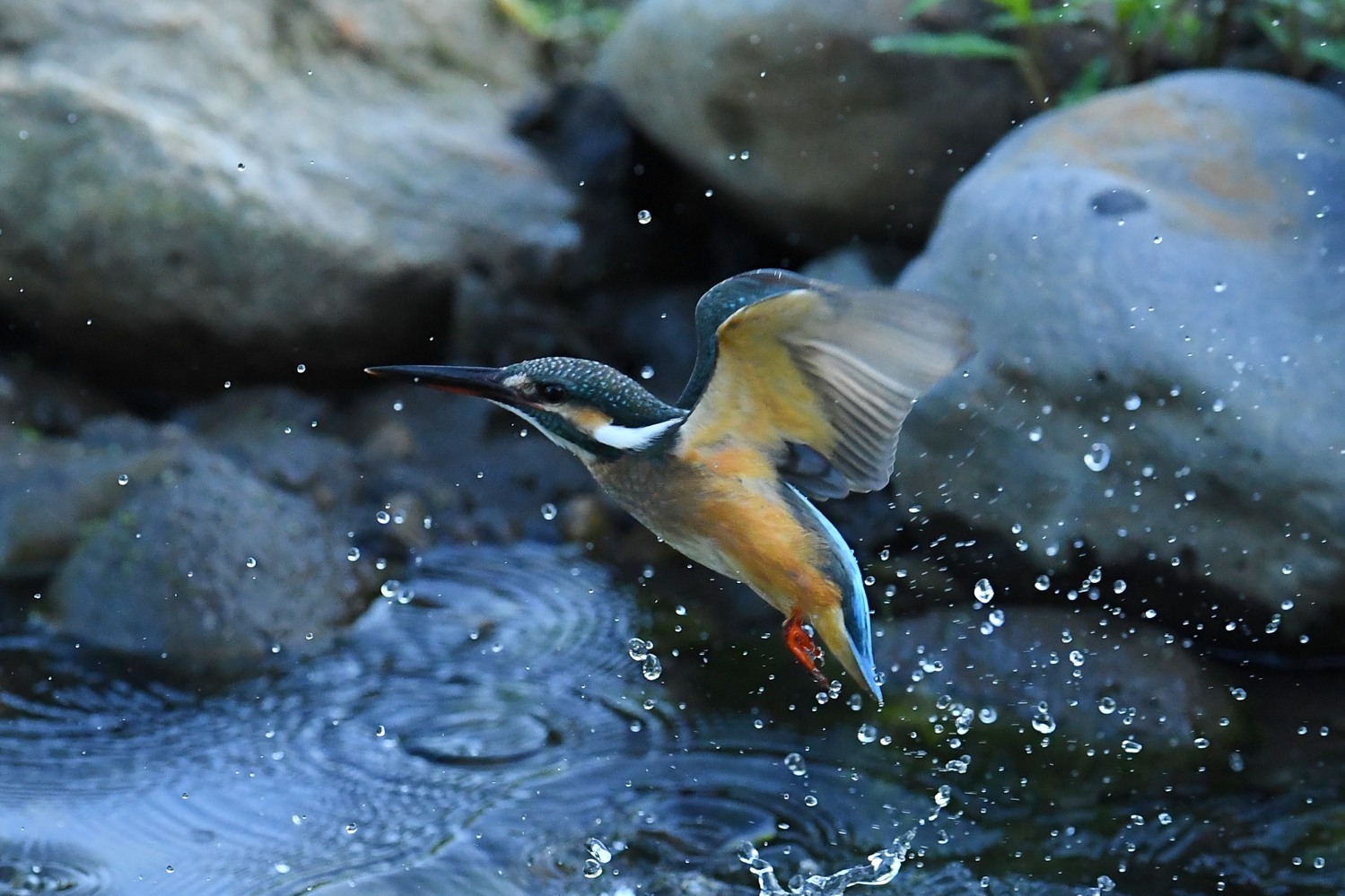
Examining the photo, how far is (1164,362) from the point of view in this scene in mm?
3951

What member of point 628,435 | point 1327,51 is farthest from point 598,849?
point 1327,51

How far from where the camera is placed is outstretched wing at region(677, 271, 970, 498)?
93.6 inches

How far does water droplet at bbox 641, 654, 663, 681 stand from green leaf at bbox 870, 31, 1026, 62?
1911 millimetres

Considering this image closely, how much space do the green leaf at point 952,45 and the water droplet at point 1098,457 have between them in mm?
1289

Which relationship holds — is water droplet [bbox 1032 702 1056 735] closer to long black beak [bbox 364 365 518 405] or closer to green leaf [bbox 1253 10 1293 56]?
long black beak [bbox 364 365 518 405]

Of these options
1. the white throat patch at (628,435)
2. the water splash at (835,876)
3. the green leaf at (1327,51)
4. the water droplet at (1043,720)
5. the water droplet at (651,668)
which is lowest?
the water droplet at (651,668)

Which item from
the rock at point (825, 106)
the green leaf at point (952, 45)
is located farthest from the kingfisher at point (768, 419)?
the rock at point (825, 106)

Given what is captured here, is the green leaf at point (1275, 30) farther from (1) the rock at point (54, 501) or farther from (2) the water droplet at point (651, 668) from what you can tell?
(1) the rock at point (54, 501)

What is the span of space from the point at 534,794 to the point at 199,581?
3.90 ft

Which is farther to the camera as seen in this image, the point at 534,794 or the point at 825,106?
the point at 825,106

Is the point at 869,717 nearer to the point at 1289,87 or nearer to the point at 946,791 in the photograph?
the point at 946,791

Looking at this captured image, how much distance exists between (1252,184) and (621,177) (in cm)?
230

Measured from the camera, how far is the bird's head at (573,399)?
255cm

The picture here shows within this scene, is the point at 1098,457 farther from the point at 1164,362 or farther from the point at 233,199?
the point at 233,199
